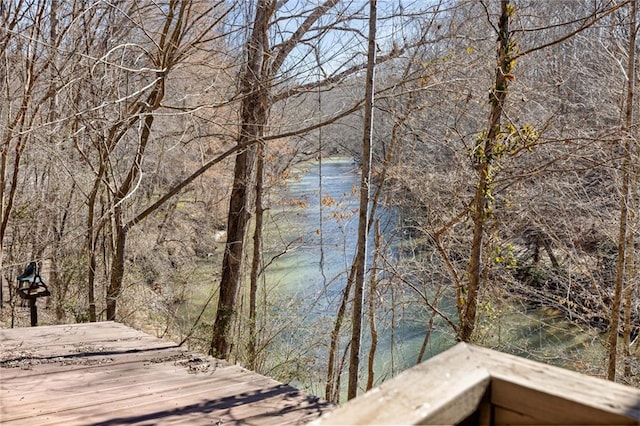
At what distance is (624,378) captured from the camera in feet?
17.5

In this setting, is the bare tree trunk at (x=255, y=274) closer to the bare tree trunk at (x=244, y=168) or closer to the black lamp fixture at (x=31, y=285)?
the bare tree trunk at (x=244, y=168)

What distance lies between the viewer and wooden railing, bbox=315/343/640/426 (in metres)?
0.66

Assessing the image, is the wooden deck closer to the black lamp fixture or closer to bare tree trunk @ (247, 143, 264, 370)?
the black lamp fixture

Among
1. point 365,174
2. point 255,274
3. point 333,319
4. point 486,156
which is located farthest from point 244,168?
point 486,156

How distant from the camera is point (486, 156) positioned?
3.94 meters

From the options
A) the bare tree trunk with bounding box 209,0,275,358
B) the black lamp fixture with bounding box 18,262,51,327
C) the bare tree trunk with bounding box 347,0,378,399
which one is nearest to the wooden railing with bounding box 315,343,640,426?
the bare tree trunk with bounding box 347,0,378,399

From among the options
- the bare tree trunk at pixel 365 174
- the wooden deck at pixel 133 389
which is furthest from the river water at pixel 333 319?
the wooden deck at pixel 133 389

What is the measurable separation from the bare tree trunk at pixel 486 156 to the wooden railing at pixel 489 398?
3.28 meters

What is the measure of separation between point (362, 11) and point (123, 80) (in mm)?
2813

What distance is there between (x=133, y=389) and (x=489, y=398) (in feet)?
8.23

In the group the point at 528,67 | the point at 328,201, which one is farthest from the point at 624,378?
the point at 328,201

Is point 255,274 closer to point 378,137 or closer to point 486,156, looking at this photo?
point 378,137

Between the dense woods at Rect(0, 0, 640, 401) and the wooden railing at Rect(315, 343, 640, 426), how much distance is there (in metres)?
2.96

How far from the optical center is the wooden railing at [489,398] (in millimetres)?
657
